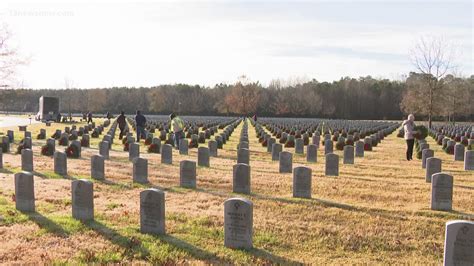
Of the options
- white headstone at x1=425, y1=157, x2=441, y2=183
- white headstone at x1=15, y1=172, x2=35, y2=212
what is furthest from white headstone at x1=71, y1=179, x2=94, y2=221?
white headstone at x1=425, y1=157, x2=441, y2=183

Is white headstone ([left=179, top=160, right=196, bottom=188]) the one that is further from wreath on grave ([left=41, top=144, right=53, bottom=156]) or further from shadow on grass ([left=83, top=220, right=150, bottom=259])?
wreath on grave ([left=41, top=144, right=53, bottom=156])

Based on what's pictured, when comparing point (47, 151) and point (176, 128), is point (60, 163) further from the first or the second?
point (176, 128)

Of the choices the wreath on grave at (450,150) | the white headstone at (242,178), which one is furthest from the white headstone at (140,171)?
the wreath on grave at (450,150)

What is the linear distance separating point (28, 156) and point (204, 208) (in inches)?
274

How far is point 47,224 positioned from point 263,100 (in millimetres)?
96335

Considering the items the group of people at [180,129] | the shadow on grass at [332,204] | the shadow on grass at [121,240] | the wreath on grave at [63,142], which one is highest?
the group of people at [180,129]

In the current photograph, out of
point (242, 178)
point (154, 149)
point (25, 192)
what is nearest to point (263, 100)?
point (154, 149)

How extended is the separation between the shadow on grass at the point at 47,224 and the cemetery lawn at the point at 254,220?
2cm

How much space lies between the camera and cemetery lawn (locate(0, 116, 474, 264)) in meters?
7.44

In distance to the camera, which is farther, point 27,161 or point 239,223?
point 27,161

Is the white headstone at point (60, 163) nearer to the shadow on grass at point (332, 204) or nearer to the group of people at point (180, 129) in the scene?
the shadow on grass at point (332, 204)

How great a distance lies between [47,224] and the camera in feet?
29.1

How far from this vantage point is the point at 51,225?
8805 millimetres

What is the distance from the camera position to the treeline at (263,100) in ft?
315
